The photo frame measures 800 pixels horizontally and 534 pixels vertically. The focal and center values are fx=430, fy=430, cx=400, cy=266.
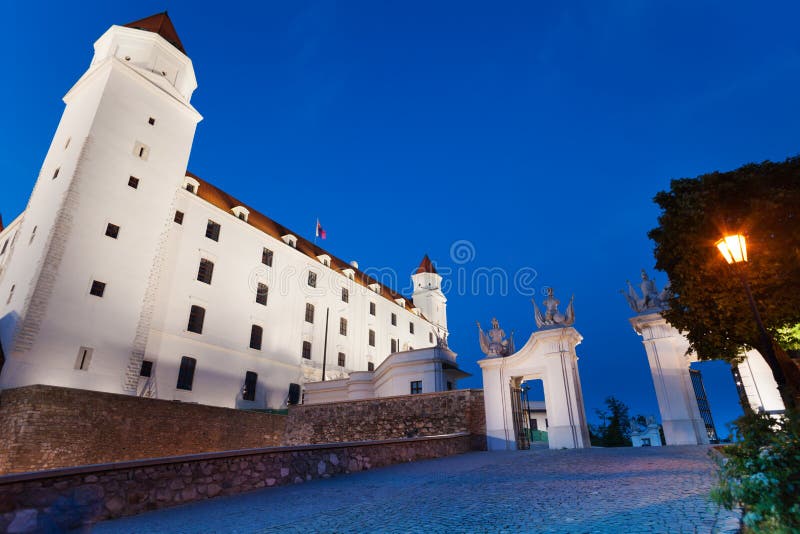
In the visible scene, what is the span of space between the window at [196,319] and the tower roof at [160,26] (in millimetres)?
20483

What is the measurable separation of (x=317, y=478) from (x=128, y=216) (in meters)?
23.6

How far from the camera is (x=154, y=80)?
3047cm

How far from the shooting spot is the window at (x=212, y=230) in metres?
31.7

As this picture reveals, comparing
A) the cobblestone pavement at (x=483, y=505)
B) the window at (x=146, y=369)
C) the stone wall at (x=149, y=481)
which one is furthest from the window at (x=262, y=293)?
the cobblestone pavement at (x=483, y=505)

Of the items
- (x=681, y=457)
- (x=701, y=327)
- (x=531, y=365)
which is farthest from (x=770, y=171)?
(x=531, y=365)

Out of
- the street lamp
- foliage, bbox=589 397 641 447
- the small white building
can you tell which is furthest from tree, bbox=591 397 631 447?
the street lamp

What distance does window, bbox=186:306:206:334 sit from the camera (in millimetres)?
28469

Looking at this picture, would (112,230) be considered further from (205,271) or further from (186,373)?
(186,373)

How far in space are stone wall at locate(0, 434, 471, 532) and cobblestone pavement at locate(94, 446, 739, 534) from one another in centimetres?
31

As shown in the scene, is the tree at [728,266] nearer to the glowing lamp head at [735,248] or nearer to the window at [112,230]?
the glowing lamp head at [735,248]

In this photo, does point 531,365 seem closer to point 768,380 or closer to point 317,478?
point 768,380

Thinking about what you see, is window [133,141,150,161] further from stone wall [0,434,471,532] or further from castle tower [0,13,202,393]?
stone wall [0,434,471,532]

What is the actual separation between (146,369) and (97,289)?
17.7 feet

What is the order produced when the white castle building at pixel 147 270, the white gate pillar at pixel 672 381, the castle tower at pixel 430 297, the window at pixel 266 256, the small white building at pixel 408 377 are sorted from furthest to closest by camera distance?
the castle tower at pixel 430 297, the window at pixel 266 256, the small white building at pixel 408 377, the white castle building at pixel 147 270, the white gate pillar at pixel 672 381
